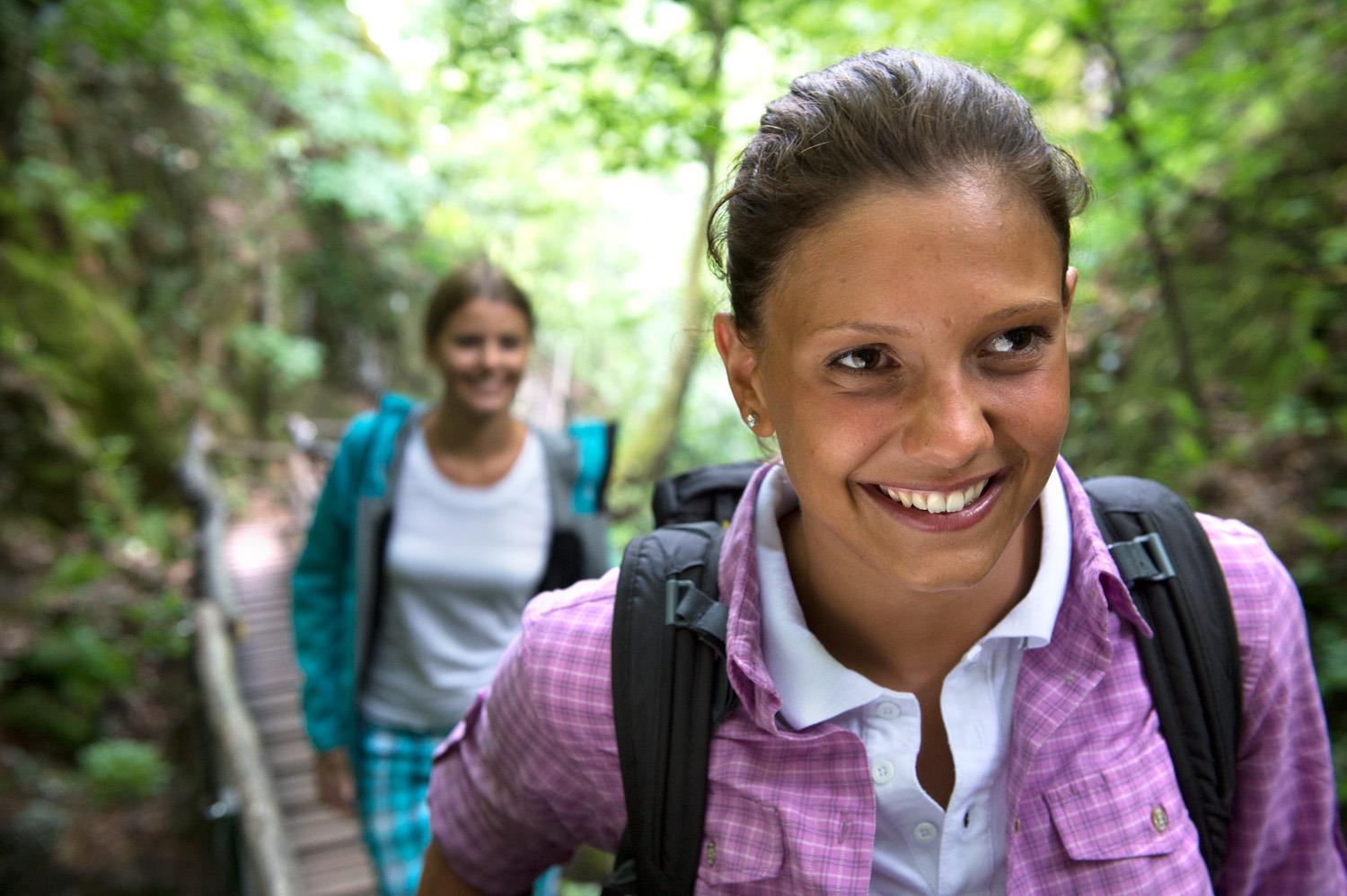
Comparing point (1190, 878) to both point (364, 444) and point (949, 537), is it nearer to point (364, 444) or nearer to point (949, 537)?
point (949, 537)

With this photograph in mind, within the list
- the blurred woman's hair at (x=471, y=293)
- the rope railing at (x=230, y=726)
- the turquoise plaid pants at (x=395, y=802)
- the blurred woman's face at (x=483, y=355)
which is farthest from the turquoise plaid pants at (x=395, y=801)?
the blurred woman's hair at (x=471, y=293)

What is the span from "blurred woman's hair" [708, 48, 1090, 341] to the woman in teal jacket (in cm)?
196

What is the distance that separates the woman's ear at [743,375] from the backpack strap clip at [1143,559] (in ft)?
1.84

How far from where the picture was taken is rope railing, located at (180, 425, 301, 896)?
A: 4.79m

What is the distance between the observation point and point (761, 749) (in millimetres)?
1313

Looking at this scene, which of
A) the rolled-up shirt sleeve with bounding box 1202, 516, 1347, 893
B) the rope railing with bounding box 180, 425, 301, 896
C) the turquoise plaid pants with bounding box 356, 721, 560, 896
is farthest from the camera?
the rope railing with bounding box 180, 425, 301, 896

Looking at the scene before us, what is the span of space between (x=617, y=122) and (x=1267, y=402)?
4.25 metres

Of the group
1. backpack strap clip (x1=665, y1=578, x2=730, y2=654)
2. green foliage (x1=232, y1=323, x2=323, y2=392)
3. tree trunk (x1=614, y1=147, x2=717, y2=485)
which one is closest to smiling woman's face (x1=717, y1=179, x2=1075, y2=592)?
backpack strap clip (x1=665, y1=578, x2=730, y2=654)

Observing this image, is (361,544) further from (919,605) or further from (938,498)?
(938,498)

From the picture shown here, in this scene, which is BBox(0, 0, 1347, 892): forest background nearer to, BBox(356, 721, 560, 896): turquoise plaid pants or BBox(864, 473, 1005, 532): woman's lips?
BBox(864, 473, 1005, 532): woman's lips

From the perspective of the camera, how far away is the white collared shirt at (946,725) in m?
1.28

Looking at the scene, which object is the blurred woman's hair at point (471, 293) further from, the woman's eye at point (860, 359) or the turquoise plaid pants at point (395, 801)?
the woman's eye at point (860, 359)

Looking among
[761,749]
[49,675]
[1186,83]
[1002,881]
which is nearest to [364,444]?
[761,749]

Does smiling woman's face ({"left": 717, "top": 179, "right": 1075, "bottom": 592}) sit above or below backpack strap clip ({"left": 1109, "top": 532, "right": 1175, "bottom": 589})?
above
